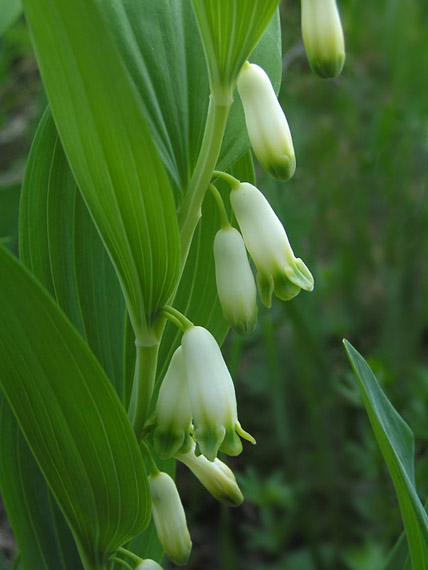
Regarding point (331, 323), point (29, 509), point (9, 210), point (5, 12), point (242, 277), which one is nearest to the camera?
point (242, 277)

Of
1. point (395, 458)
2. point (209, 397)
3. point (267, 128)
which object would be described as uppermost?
point (267, 128)

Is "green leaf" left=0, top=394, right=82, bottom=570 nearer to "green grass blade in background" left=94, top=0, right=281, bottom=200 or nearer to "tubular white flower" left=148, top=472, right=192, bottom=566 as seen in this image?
"tubular white flower" left=148, top=472, right=192, bottom=566

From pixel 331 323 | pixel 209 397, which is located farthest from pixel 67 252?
pixel 331 323

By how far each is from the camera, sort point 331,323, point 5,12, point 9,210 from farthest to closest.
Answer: point 331,323
point 9,210
point 5,12

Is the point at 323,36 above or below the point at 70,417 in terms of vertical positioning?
above

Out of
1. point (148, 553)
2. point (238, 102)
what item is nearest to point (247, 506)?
point (148, 553)

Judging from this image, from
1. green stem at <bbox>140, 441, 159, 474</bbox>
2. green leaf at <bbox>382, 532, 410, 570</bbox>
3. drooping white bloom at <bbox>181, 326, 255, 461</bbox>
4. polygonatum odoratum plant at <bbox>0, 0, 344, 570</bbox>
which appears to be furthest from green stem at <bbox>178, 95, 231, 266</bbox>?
green leaf at <bbox>382, 532, 410, 570</bbox>

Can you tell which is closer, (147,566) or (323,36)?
(323,36)

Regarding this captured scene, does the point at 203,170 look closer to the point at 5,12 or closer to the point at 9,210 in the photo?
the point at 5,12

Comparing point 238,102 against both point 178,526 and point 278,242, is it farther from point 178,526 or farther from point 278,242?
point 178,526

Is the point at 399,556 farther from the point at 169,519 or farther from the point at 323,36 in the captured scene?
the point at 323,36
